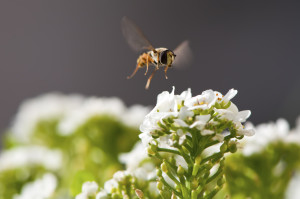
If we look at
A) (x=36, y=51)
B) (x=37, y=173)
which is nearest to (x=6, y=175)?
(x=37, y=173)

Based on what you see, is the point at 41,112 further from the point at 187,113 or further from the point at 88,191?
the point at 187,113

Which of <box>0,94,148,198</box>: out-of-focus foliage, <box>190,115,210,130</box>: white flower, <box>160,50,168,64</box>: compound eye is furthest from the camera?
<box>0,94,148,198</box>: out-of-focus foliage

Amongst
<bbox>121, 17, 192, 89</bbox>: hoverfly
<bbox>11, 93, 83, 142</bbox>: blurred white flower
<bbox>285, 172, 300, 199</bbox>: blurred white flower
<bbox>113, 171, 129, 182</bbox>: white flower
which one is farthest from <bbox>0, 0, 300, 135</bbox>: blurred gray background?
<bbox>113, 171, 129, 182</bbox>: white flower

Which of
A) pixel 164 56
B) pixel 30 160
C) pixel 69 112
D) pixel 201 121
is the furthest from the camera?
pixel 69 112

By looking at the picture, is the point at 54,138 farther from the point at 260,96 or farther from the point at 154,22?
the point at 154,22

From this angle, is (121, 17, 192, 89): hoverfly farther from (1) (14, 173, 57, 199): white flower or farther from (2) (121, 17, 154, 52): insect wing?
(1) (14, 173, 57, 199): white flower

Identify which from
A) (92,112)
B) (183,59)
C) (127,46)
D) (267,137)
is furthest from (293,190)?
(127,46)

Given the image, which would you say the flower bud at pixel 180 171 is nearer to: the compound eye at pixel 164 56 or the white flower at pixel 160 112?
the white flower at pixel 160 112
